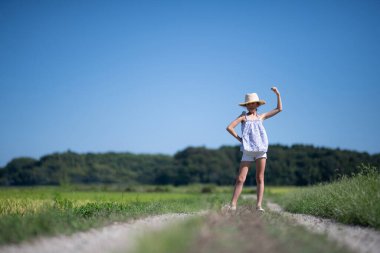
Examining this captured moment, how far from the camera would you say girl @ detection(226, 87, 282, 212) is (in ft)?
35.2

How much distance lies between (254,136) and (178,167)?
283 feet

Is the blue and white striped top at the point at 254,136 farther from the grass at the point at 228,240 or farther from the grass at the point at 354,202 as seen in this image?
the grass at the point at 228,240

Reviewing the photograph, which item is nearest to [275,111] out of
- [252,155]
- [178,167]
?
[252,155]

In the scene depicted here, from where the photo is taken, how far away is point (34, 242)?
6547 millimetres

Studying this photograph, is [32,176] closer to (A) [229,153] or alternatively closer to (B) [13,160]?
(B) [13,160]

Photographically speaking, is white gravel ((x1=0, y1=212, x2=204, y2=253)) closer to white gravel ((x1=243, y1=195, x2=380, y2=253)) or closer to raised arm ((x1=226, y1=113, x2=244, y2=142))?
white gravel ((x1=243, y1=195, x2=380, y2=253))

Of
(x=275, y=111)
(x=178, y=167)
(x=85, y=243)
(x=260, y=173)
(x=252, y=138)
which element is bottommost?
(x=85, y=243)

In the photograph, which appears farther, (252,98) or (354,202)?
(252,98)

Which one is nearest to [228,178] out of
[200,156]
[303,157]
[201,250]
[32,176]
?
[200,156]

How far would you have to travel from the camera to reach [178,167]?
96.6m

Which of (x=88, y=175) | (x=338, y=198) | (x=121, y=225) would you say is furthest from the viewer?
(x=88, y=175)

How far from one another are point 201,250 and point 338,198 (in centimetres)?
693

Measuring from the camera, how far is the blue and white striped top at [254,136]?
10711mm

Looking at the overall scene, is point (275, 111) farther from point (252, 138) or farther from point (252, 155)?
point (252, 155)
